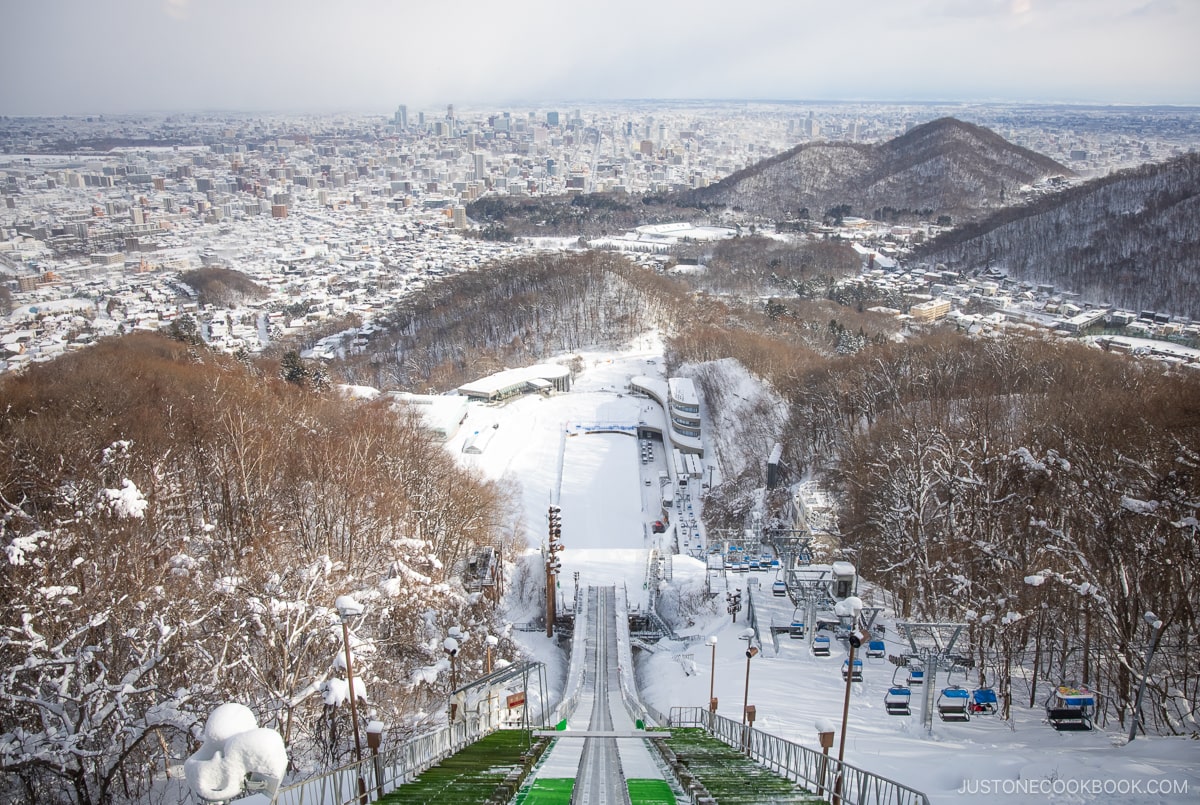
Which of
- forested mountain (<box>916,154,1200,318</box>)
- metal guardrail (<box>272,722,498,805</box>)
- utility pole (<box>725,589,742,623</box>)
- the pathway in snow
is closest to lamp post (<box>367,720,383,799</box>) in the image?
metal guardrail (<box>272,722,498,805</box>)

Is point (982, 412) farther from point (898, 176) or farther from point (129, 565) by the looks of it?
point (898, 176)

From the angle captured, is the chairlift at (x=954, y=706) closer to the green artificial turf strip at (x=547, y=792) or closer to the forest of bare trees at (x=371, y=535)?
the forest of bare trees at (x=371, y=535)

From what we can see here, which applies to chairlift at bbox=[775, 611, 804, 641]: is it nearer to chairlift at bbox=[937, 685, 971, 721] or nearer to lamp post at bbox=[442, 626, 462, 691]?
chairlift at bbox=[937, 685, 971, 721]

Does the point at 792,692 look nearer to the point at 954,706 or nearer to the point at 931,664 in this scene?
the point at 954,706

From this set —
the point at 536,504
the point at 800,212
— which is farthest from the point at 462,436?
the point at 800,212

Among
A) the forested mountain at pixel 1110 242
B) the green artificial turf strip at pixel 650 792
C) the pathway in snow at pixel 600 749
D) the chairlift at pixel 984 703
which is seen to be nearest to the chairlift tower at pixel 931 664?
the chairlift at pixel 984 703
